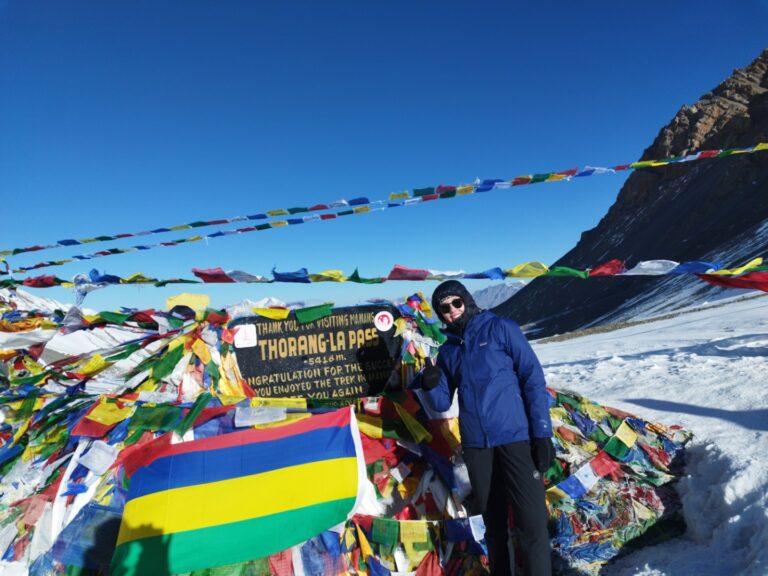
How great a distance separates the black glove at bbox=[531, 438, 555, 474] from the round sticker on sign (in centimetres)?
214

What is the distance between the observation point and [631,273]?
3.95 meters

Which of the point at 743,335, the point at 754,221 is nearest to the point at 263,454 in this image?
the point at 743,335

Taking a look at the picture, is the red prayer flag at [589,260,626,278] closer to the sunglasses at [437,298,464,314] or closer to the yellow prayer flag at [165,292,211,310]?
the sunglasses at [437,298,464,314]

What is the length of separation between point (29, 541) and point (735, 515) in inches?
197

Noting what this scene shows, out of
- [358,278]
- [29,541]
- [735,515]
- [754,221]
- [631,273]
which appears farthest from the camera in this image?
[754,221]

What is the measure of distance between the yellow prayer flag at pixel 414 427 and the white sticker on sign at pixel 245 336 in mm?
1663

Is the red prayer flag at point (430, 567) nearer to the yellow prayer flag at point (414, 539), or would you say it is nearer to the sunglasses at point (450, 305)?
the yellow prayer flag at point (414, 539)

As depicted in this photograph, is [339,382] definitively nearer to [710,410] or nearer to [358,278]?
[358,278]

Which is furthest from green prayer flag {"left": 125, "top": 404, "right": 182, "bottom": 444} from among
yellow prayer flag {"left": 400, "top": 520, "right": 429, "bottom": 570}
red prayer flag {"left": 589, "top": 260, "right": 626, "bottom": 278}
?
red prayer flag {"left": 589, "top": 260, "right": 626, "bottom": 278}

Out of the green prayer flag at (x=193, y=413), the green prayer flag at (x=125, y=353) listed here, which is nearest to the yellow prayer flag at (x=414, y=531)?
the green prayer flag at (x=193, y=413)

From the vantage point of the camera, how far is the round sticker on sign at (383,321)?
187 inches

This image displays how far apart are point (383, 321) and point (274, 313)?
3.83 ft

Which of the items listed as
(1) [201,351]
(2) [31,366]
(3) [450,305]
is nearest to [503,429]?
(3) [450,305]

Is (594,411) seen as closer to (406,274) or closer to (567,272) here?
(567,272)
